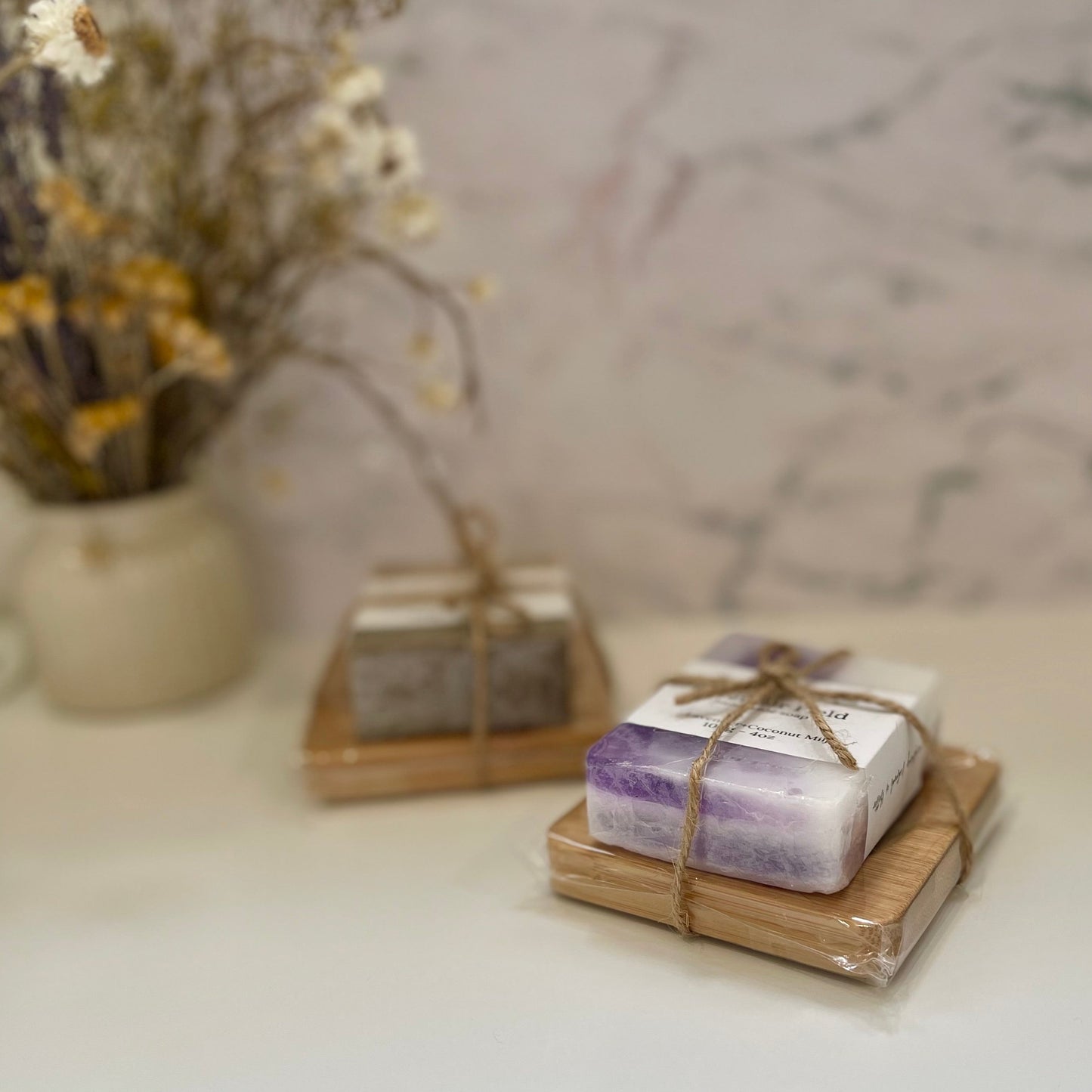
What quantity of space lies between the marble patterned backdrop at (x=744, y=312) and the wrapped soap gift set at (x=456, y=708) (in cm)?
23

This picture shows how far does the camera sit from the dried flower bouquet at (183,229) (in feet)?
2.40

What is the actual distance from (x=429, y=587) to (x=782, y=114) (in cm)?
44

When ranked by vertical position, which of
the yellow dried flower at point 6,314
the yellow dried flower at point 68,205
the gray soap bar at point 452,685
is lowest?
the gray soap bar at point 452,685

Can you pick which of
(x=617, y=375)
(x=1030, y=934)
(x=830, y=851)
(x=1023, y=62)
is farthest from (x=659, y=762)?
(x=1023, y=62)

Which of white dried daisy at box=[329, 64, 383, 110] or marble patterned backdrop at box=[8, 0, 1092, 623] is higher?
white dried daisy at box=[329, 64, 383, 110]

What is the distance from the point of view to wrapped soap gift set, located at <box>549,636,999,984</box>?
0.53 metres

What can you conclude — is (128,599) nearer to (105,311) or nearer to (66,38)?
(105,311)

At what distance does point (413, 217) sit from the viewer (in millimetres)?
776

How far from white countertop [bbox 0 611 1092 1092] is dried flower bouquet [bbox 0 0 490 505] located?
241 mm

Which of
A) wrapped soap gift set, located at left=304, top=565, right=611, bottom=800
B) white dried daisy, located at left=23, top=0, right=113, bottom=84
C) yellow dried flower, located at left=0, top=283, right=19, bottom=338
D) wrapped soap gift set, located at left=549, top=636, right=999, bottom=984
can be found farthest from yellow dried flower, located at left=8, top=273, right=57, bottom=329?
wrapped soap gift set, located at left=549, top=636, right=999, bottom=984

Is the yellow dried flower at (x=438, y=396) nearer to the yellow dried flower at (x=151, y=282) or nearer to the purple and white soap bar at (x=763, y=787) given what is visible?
the yellow dried flower at (x=151, y=282)

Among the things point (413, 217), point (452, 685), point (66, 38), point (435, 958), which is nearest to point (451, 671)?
point (452, 685)

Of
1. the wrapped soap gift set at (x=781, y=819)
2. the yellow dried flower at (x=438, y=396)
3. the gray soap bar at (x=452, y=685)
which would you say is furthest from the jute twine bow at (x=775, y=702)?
the yellow dried flower at (x=438, y=396)

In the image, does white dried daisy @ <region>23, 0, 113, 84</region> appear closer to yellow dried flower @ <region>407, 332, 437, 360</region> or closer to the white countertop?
yellow dried flower @ <region>407, 332, 437, 360</region>
